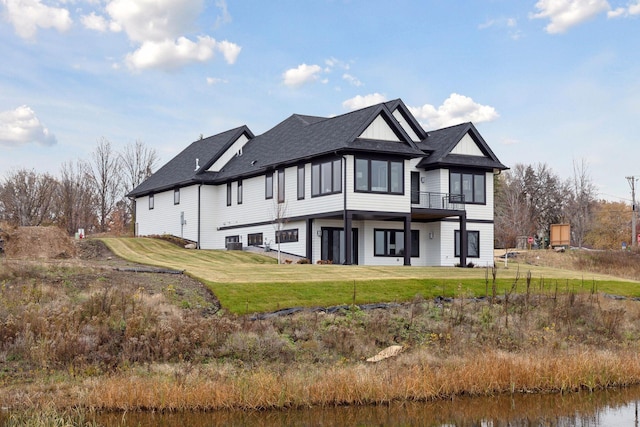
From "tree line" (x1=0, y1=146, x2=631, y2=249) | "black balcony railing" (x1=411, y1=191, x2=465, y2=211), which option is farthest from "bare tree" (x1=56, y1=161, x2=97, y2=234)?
"black balcony railing" (x1=411, y1=191, x2=465, y2=211)

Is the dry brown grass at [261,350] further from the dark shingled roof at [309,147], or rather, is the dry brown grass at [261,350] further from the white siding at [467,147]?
the white siding at [467,147]

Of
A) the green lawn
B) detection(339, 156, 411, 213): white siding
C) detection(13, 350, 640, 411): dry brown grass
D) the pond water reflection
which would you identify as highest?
detection(339, 156, 411, 213): white siding

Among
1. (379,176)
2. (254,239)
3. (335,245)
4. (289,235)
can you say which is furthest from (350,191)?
(254,239)

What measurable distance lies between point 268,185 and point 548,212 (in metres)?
49.5

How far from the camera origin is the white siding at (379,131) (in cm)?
3416

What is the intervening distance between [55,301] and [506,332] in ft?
40.0

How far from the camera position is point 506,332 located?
21.4m

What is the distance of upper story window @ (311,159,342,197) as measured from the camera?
3382 cm

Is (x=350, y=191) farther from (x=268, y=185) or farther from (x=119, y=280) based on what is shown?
(x=119, y=280)

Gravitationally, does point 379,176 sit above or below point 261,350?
above

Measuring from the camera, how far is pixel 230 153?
45.8 m

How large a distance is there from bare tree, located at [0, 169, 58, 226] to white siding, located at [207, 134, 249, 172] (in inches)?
629

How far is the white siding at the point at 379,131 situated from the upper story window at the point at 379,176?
110cm

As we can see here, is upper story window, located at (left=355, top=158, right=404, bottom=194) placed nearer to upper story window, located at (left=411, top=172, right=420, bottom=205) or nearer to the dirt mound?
upper story window, located at (left=411, top=172, right=420, bottom=205)
